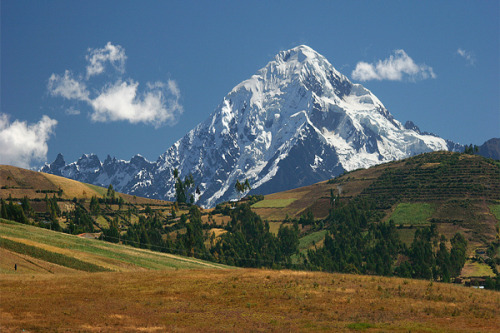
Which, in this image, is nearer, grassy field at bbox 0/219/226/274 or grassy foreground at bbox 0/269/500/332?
grassy foreground at bbox 0/269/500/332

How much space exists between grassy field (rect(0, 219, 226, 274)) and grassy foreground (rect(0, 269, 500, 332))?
14.2 m

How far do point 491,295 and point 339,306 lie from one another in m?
22.6

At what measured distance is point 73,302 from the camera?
209 feet

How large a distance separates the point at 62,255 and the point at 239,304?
5261 centimetres

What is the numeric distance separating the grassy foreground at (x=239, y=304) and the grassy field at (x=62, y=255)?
14247 millimetres

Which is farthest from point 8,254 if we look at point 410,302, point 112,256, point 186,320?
point 410,302

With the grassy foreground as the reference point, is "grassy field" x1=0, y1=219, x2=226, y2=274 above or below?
above

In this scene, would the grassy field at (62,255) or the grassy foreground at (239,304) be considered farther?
the grassy field at (62,255)

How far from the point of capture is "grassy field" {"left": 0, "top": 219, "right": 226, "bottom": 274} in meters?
96.4

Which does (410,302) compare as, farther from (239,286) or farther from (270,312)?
(239,286)

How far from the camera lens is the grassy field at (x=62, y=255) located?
96.4 m

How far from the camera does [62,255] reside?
10500cm

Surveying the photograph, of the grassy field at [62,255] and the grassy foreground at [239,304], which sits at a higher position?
the grassy field at [62,255]

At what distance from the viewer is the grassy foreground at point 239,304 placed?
176 feet
